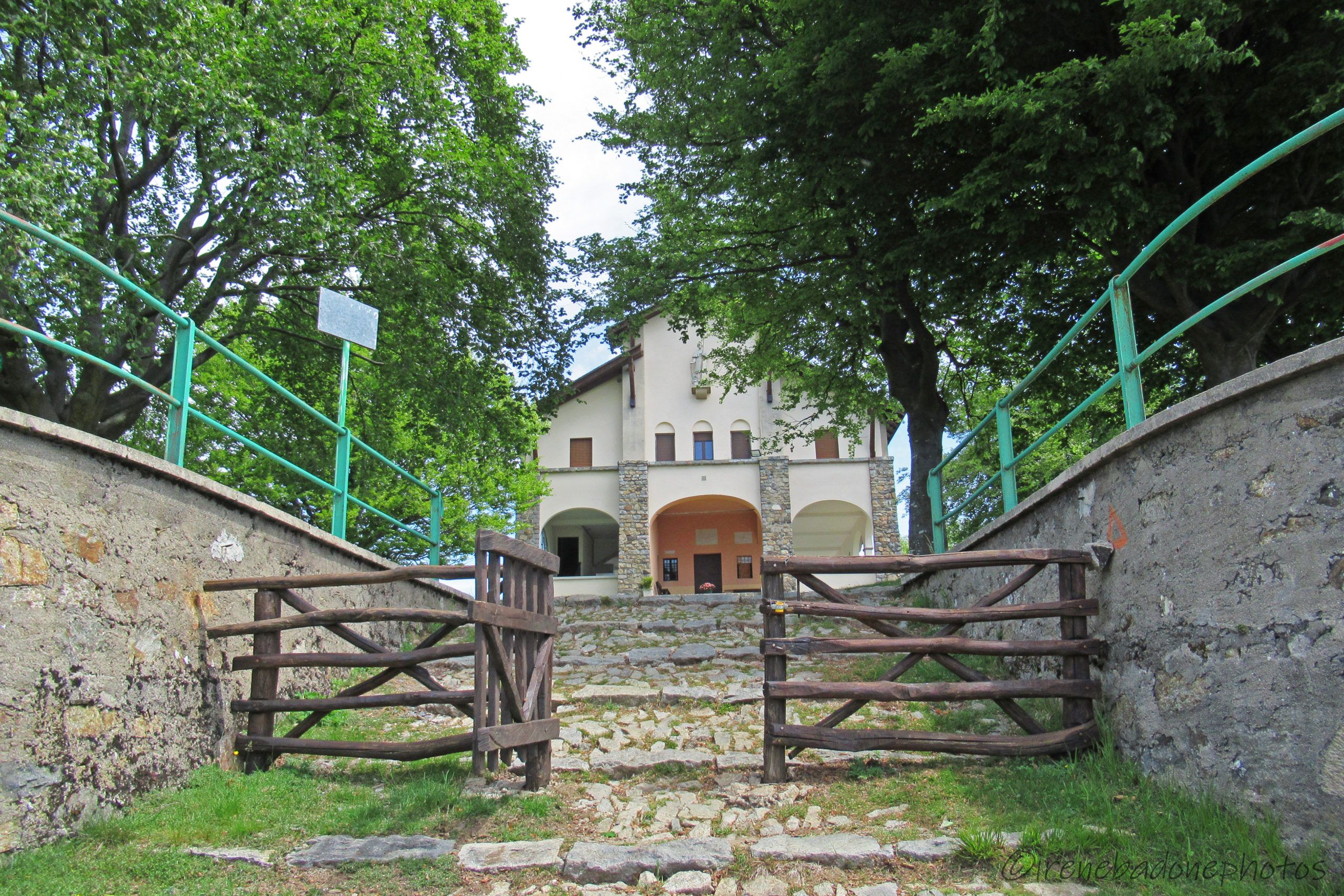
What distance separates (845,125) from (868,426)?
17.0 meters

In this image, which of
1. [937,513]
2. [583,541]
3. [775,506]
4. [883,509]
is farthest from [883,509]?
[937,513]

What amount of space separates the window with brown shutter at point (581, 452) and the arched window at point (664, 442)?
2.03m

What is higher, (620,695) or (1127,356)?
(1127,356)

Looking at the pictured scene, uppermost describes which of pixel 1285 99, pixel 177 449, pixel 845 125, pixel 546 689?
pixel 845 125

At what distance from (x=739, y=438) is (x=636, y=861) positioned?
978 inches

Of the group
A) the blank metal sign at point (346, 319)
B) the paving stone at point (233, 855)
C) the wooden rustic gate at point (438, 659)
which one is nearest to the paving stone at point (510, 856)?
the wooden rustic gate at point (438, 659)

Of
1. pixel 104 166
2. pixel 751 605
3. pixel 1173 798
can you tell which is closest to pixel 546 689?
pixel 1173 798

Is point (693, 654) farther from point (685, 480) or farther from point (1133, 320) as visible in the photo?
point (685, 480)

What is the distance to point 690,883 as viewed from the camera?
3492 millimetres

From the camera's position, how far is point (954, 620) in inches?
193

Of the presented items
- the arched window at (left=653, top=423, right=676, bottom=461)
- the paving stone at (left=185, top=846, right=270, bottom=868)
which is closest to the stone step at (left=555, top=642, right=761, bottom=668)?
the paving stone at (left=185, top=846, right=270, bottom=868)

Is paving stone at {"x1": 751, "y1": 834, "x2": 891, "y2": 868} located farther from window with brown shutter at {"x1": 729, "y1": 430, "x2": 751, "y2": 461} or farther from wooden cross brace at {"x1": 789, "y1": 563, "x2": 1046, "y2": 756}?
window with brown shutter at {"x1": 729, "y1": 430, "x2": 751, "y2": 461}

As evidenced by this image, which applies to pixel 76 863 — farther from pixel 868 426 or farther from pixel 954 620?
pixel 868 426

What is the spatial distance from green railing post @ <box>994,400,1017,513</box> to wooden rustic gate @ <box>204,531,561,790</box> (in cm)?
383
